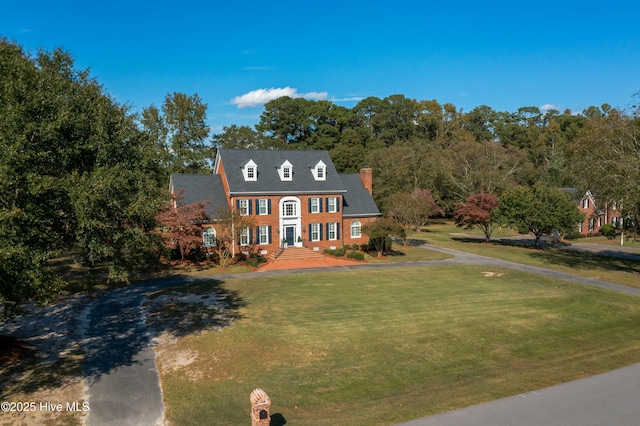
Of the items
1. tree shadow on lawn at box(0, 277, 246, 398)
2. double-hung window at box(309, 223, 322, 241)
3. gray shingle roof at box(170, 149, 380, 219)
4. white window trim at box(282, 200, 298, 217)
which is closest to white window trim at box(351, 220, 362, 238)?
gray shingle roof at box(170, 149, 380, 219)

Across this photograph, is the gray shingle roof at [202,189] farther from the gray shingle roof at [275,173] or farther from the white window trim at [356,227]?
the white window trim at [356,227]

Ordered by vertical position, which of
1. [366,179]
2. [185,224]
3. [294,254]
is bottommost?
[294,254]

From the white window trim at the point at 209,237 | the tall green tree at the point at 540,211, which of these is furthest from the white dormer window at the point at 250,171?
the tall green tree at the point at 540,211

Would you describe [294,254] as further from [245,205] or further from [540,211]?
[540,211]

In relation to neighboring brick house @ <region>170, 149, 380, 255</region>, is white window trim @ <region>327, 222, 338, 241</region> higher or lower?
lower

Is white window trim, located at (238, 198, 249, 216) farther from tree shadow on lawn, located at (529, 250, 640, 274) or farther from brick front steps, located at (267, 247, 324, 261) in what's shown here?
tree shadow on lawn, located at (529, 250, 640, 274)

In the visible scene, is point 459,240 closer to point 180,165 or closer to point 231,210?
point 231,210

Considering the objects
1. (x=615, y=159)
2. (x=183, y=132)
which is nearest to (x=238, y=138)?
(x=183, y=132)

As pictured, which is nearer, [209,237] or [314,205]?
[209,237]
